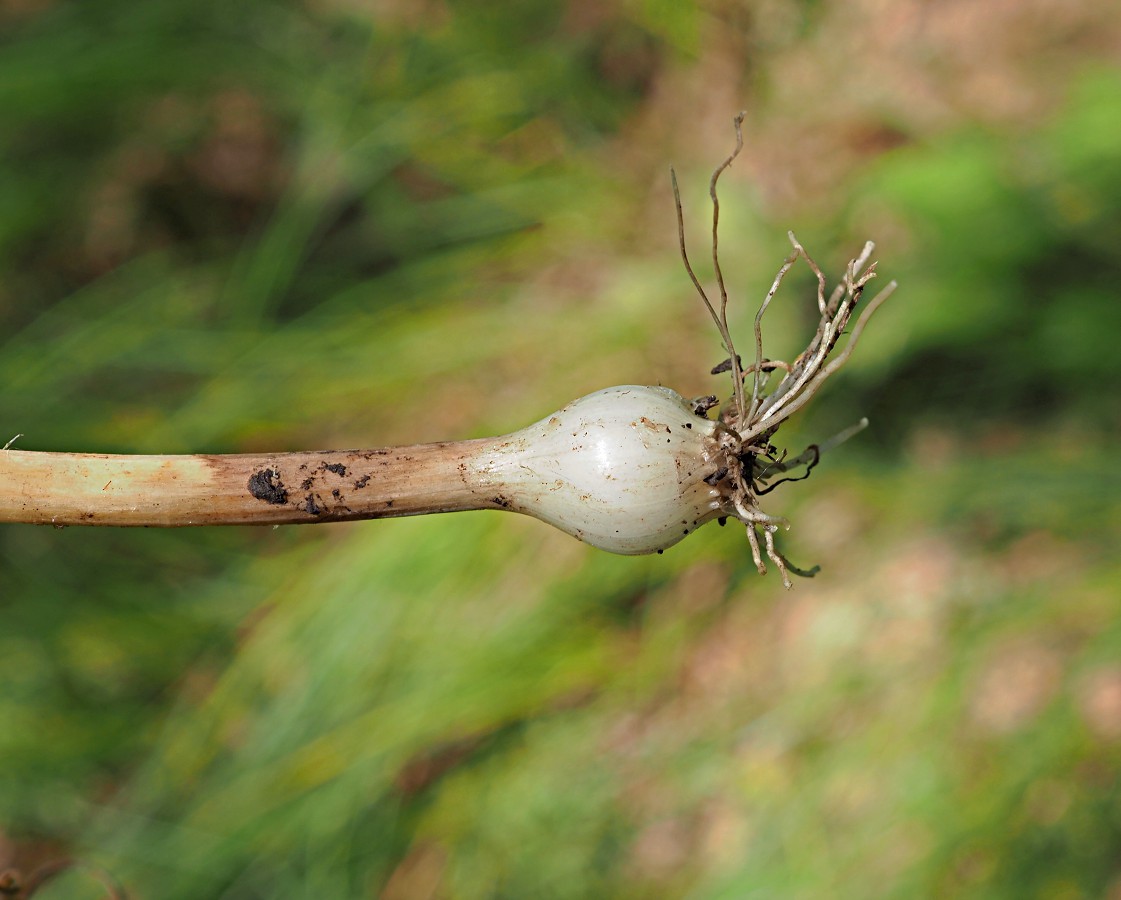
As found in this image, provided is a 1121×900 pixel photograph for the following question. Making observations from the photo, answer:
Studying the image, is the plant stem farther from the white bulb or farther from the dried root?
the dried root

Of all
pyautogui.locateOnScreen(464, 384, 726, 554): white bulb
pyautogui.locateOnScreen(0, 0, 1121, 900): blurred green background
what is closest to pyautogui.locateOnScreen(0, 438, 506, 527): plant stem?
pyautogui.locateOnScreen(464, 384, 726, 554): white bulb

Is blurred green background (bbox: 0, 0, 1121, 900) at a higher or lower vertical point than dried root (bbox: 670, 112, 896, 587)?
higher

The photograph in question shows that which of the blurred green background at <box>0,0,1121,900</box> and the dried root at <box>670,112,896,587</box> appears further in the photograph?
the blurred green background at <box>0,0,1121,900</box>

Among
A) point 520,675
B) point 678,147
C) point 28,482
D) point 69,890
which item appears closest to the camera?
point 28,482

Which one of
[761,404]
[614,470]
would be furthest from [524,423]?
[614,470]

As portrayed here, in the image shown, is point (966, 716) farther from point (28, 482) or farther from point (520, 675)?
point (28, 482)

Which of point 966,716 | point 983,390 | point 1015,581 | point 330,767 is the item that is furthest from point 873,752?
point 330,767

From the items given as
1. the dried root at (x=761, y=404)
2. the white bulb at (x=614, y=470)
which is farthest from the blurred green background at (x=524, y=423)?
the white bulb at (x=614, y=470)
